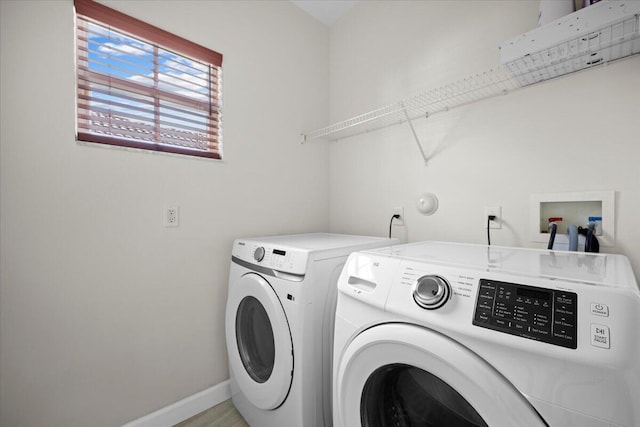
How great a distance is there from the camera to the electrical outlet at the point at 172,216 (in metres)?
1.50

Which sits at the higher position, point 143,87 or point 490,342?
point 143,87

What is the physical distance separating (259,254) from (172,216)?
0.56 metres

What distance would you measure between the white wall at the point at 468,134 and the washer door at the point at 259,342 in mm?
954

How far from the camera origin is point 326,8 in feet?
6.94

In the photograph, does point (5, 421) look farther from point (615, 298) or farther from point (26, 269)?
point (615, 298)

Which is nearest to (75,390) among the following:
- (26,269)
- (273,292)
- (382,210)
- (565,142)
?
(26,269)

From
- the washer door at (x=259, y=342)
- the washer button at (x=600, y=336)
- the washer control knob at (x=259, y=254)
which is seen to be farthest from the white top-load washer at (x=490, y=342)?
the washer control knob at (x=259, y=254)

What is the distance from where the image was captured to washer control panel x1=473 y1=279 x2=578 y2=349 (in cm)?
53

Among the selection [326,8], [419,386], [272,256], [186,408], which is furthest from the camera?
[326,8]

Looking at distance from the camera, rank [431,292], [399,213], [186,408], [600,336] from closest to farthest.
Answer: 1. [600,336]
2. [431,292]
3. [186,408]
4. [399,213]

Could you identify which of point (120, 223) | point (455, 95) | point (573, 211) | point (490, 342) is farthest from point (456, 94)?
point (120, 223)

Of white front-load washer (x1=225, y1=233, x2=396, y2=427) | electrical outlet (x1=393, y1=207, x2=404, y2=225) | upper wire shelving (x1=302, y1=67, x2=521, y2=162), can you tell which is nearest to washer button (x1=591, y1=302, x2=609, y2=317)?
white front-load washer (x1=225, y1=233, x2=396, y2=427)

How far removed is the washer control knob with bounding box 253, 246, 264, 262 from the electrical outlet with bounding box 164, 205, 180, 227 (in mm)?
503

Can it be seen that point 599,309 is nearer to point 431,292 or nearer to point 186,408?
point 431,292
